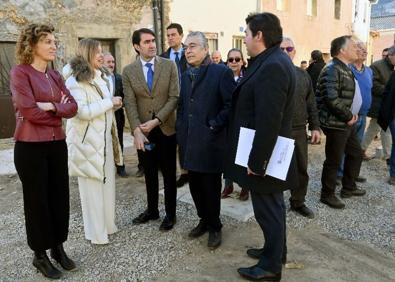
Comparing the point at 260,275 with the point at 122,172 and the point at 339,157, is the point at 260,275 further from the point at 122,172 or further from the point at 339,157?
the point at 122,172

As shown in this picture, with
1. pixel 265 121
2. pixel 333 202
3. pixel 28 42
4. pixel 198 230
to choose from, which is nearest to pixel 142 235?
pixel 198 230

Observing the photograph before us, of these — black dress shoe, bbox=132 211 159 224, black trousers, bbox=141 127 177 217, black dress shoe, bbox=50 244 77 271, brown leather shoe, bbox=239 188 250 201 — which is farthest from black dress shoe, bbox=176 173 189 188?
black dress shoe, bbox=50 244 77 271

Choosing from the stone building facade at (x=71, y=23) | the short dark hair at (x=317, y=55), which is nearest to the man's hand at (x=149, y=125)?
the stone building facade at (x=71, y=23)

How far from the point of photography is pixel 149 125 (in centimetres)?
368

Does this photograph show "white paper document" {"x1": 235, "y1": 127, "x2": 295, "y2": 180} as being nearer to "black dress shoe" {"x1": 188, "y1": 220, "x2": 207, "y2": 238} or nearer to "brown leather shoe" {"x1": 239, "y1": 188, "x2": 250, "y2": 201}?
"black dress shoe" {"x1": 188, "y1": 220, "x2": 207, "y2": 238}

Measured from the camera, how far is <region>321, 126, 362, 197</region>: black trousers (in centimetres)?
440

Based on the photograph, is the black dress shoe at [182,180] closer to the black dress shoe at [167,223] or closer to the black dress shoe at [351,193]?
the black dress shoe at [167,223]

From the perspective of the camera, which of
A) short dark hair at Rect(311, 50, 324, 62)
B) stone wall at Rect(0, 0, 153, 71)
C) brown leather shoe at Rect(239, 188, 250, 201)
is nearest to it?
brown leather shoe at Rect(239, 188, 250, 201)

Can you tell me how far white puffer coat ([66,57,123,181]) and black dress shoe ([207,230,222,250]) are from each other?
1.14 metres

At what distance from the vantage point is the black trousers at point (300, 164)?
411 cm

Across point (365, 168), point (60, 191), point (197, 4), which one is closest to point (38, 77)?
point (60, 191)

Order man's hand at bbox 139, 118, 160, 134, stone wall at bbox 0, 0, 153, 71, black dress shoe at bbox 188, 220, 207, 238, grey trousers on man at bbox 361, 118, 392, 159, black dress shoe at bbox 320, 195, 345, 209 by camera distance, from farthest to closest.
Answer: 1. stone wall at bbox 0, 0, 153, 71
2. grey trousers on man at bbox 361, 118, 392, 159
3. black dress shoe at bbox 320, 195, 345, 209
4. black dress shoe at bbox 188, 220, 207, 238
5. man's hand at bbox 139, 118, 160, 134

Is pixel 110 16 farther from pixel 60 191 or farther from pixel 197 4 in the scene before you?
pixel 60 191

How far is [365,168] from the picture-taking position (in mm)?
6238
